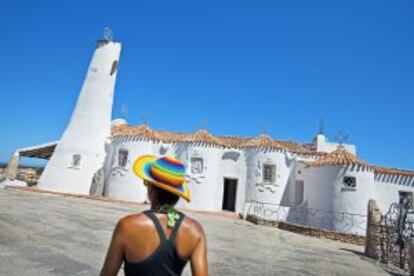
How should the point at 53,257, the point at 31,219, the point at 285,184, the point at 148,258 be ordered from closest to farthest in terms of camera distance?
1. the point at 148,258
2. the point at 53,257
3. the point at 31,219
4. the point at 285,184

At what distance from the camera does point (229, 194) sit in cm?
2530

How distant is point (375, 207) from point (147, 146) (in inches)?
641

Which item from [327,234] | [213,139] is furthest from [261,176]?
[327,234]

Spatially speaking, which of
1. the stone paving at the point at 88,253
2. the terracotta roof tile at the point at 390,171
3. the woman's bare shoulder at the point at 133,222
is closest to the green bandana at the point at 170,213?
the woman's bare shoulder at the point at 133,222

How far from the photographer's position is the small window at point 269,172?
22477mm

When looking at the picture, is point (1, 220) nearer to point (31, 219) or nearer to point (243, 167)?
point (31, 219)

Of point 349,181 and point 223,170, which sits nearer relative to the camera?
point 349,181

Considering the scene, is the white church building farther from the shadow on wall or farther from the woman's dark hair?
the woman's dark hair

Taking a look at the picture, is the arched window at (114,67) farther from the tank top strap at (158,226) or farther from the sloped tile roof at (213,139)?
the tank top strap at (158,226)

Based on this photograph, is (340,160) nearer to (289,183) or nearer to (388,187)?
(388,187)

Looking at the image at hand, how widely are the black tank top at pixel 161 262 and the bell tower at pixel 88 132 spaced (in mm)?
24078

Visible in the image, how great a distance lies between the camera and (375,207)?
497 inches

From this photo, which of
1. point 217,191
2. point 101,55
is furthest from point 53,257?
point 101,55

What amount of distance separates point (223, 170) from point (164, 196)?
846 inches
